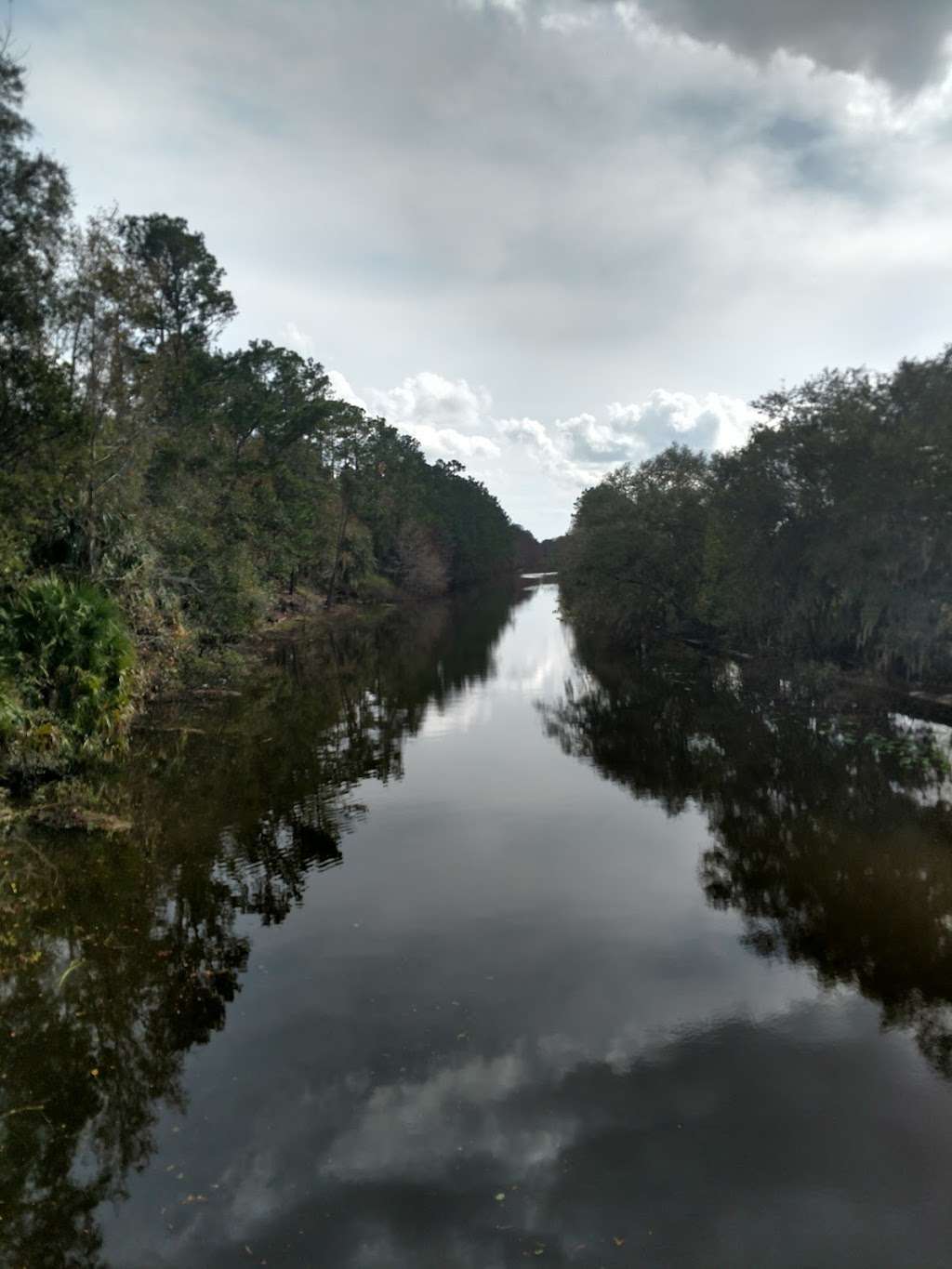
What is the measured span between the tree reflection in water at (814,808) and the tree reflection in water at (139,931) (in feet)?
23.1

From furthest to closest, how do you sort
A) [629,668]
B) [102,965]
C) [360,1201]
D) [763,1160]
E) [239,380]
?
[239,380] < [629,668] < [102,965] < [763,1160] < [360,1201]

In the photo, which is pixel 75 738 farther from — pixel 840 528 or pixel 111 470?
pixel 840 528

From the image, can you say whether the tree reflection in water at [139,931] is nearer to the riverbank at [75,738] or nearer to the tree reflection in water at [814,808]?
the riverbank at [75,738]

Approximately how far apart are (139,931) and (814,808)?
43.1ft

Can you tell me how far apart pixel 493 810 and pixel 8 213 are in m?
18.1

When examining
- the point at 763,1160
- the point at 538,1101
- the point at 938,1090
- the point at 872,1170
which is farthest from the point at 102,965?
the point at 938,1090

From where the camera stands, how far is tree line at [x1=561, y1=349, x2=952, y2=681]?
24938 mm

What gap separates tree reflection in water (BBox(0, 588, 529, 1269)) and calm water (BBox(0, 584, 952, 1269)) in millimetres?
45

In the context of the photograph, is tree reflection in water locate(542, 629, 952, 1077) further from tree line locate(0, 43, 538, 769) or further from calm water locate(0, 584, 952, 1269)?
tree line locate(0, 43, 538, 769)

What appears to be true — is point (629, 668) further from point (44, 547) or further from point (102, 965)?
point (102, 965)

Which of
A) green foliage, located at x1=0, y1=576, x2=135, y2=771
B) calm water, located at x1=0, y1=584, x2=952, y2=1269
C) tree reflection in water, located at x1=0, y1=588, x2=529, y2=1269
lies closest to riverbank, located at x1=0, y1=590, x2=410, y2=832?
→ green foliage, located at x1=0, y1=576, x2=135, y2=771

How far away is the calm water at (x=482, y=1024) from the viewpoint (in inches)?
254

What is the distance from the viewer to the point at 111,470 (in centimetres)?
2298

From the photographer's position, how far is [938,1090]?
8023mm
